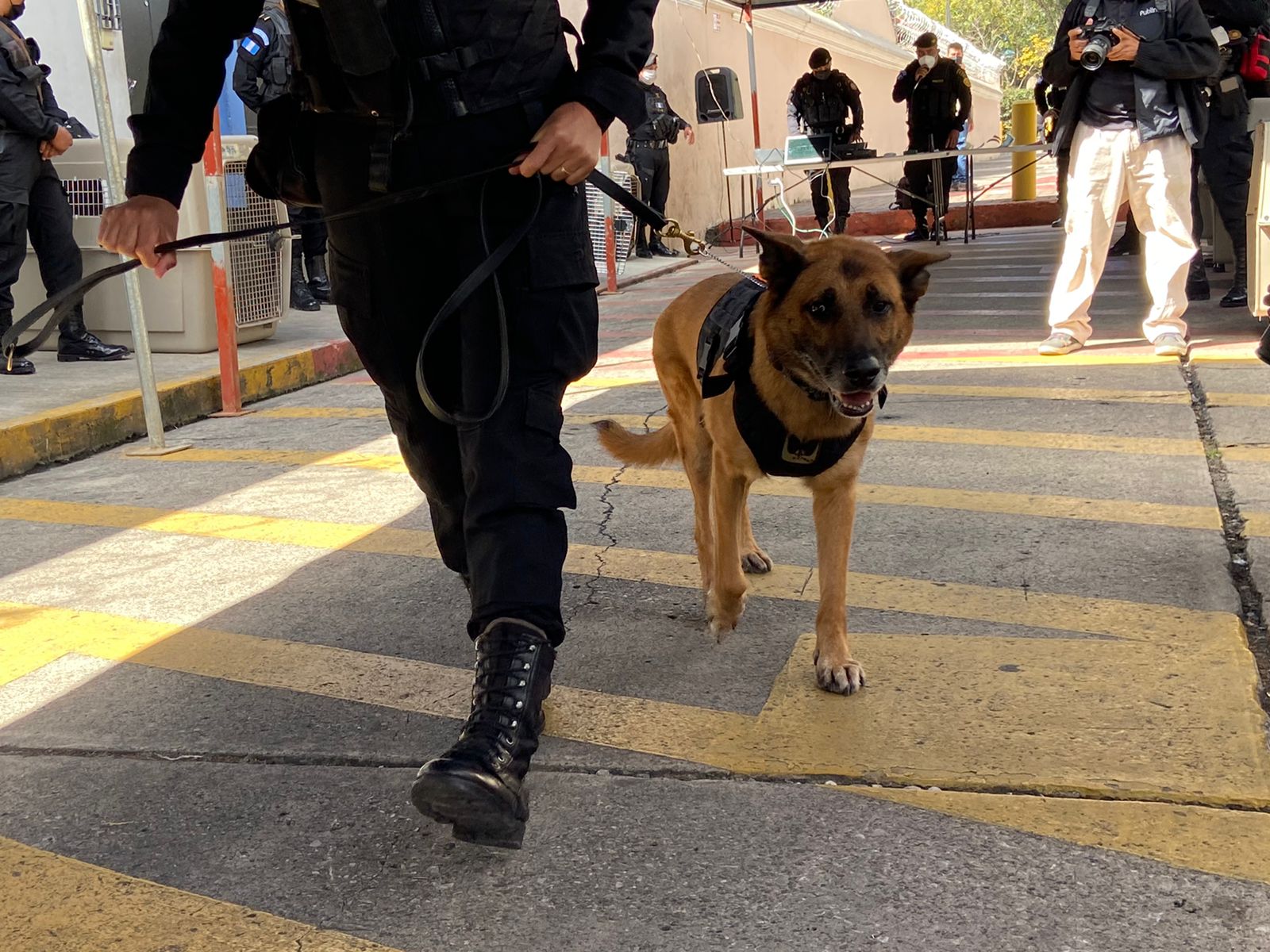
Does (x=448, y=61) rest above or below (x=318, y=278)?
above

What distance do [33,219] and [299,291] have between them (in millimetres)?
3060

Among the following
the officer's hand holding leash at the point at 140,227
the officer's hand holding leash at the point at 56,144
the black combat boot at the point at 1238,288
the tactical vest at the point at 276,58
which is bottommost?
the black combat boot at the point at 1238,288

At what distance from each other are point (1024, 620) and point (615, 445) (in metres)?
1.34

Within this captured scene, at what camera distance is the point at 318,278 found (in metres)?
10.5

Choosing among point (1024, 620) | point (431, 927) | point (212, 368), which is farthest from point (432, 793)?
point (212, 368)

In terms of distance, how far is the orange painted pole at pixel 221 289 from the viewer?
21.7 feet

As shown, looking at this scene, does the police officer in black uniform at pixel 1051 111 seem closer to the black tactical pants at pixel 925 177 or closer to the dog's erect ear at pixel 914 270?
the black tactical pants at pixel 925 177

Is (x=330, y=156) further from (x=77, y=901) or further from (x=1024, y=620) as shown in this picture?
(x=1024, y=620)

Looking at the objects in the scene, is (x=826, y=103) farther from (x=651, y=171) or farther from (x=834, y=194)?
(x=651, y=171)

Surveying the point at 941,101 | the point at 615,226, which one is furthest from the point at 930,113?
the point at 615,226

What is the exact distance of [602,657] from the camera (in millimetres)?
3160

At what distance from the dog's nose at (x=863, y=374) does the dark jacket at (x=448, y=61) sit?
2.41 ft

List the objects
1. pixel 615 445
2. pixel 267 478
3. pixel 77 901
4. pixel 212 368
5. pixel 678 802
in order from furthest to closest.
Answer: pixel 212 368 < pixel 267 478 < pixel 615 445 < pixel 678 802 < pixel 77 901

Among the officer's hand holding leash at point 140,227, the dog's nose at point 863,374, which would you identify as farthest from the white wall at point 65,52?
the dog's nose at point 863,374
